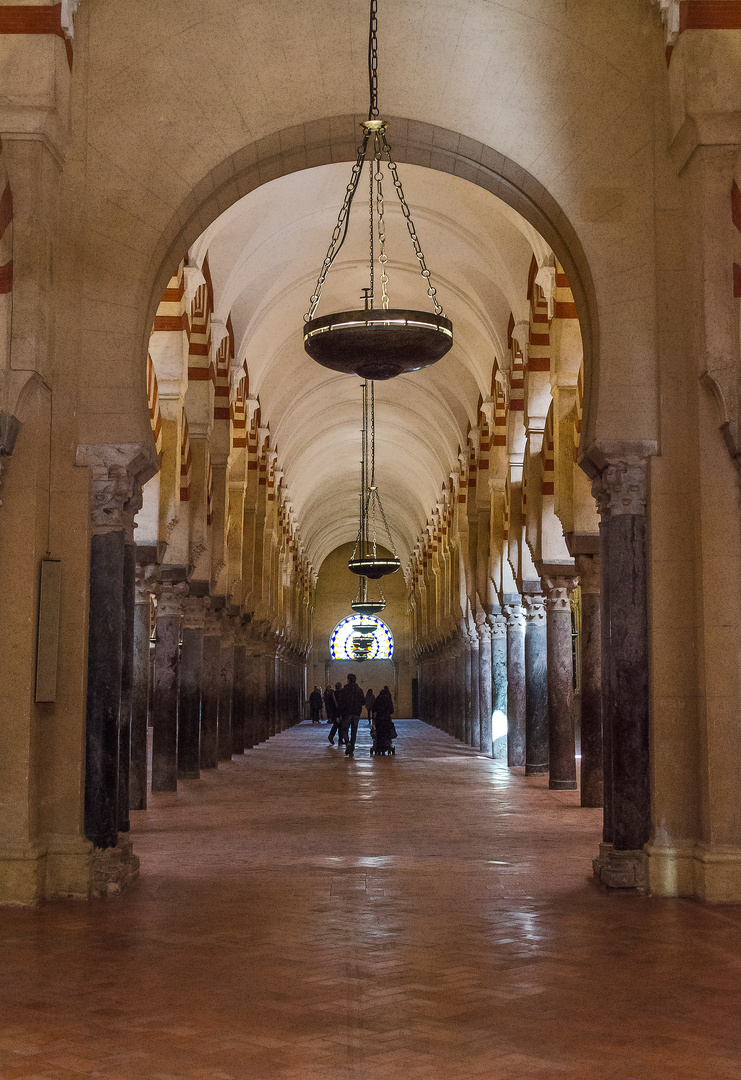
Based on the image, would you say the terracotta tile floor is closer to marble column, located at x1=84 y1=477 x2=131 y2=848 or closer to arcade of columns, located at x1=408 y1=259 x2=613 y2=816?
marble column, located at x1=84 y1=477 x2=131 y2=848

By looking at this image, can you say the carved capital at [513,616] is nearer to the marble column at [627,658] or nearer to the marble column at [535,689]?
the marble column at [535,689]

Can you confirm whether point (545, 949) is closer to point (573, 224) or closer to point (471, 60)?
point (573, 224)

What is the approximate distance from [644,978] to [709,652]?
2660mm

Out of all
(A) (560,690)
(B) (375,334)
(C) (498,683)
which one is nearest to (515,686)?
(C) (498,683)

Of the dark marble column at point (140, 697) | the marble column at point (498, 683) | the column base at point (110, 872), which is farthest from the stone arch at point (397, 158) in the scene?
the marble column at point (498, 683)

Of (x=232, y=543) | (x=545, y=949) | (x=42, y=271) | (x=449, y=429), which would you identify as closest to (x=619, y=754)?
(x=545, y=949)

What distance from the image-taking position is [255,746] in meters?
25.7

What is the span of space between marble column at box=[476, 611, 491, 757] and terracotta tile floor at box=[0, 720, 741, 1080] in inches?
572

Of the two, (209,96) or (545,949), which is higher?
(209,96)

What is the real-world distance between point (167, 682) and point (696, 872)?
9.29 meters

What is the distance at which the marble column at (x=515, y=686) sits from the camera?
1933 cm

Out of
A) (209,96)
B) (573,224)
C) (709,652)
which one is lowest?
(709,652)

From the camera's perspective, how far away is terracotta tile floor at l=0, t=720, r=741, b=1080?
13.5 ft

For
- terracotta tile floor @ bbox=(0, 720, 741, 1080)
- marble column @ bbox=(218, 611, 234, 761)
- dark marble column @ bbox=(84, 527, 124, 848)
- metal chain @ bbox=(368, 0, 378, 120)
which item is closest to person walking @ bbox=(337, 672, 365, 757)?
marble column @ bbox=(218, 611, 234, 761)
